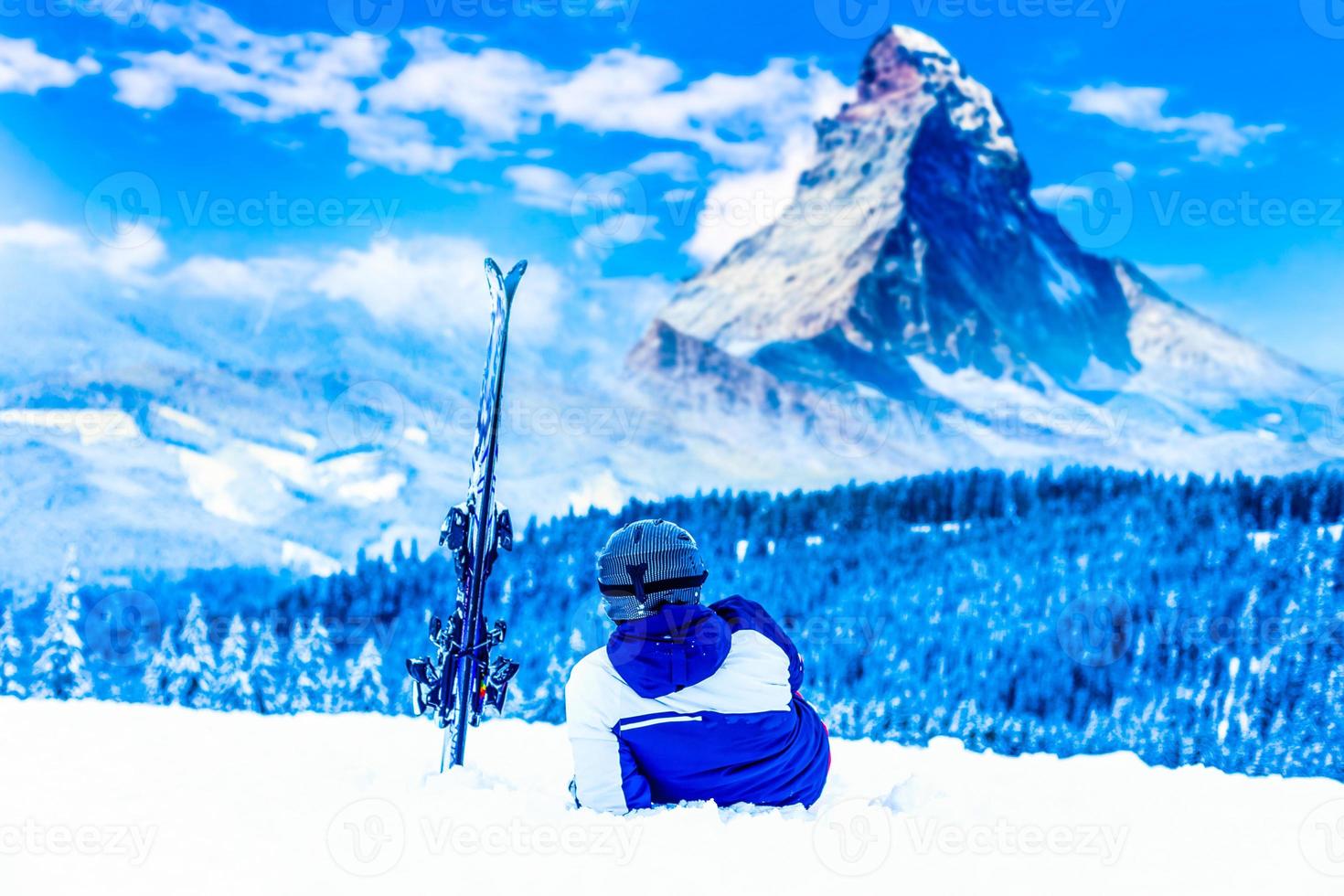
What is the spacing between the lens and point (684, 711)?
11.0 feet

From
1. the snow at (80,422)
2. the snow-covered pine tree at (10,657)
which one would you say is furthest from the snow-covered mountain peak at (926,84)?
the snow-covered pine tree at (10,657)

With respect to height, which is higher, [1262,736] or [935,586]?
[935,586]

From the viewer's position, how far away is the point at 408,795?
11.8ft

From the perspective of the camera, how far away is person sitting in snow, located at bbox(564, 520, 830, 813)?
330 cm

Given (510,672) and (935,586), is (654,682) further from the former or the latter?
(935,586)

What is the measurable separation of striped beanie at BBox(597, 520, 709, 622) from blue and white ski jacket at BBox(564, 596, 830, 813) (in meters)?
0.07

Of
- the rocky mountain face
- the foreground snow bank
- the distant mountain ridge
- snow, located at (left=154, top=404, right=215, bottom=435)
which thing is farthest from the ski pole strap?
the rocky mountain face

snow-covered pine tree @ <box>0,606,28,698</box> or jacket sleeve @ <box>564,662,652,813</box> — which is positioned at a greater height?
jacket sleeve @ <box>564,662,652,813</box>

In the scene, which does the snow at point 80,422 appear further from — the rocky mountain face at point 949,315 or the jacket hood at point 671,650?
the jacket hood at point 671,650

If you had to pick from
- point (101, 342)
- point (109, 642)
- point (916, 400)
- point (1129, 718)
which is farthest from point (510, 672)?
point (916, 400)

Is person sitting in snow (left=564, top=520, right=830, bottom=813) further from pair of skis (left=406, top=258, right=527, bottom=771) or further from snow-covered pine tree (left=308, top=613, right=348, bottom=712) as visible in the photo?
snow-covered pine tree (left=308, top=613, right=348, bottom=712)

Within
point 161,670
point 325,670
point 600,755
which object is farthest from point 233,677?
point 600,755

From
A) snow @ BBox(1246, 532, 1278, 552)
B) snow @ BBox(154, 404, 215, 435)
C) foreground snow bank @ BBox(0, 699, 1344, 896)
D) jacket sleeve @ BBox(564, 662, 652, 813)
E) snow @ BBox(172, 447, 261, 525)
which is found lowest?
foreground snow bank @ BBox(0, 699, 1344, 896)

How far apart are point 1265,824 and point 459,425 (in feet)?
169
